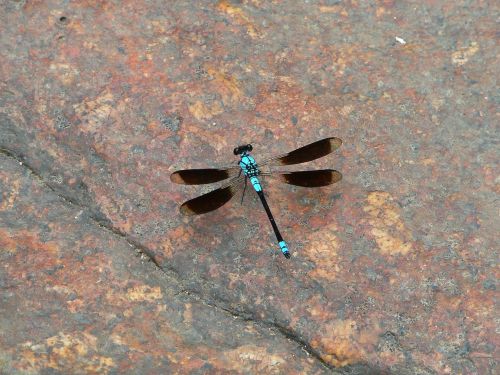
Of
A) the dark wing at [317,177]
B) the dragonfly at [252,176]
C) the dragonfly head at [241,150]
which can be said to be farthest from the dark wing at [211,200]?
the dark wing at [317,177]

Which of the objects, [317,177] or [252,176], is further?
[252,176]

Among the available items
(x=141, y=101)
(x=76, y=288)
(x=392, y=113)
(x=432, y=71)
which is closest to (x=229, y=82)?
(x=141, y=101)

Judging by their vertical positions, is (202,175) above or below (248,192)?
above

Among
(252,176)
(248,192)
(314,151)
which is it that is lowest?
(248,192)

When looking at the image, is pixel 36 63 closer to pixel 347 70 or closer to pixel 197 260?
pixel 197 260

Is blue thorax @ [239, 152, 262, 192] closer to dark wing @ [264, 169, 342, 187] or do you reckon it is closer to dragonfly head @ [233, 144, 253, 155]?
dragonfly head @ [233, 144, 253, 155]

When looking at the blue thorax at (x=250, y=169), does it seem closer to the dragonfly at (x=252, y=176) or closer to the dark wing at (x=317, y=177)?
the dragonfly at (x=252, y=176)

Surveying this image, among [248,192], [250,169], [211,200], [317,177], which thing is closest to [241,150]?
[250,169]

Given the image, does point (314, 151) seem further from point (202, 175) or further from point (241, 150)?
point (202, 175)
